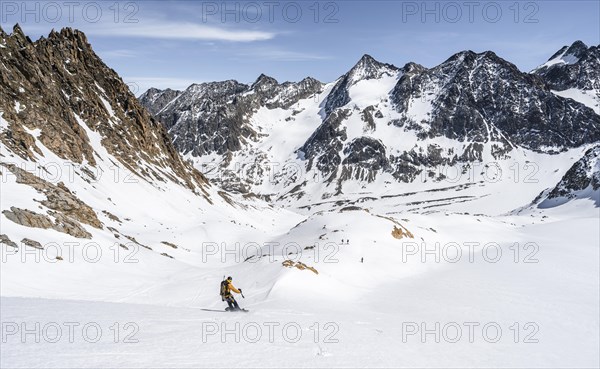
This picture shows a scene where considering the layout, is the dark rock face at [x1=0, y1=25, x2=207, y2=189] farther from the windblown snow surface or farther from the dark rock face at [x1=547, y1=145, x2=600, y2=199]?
the dark rock face at [x1=547, y1=145, x2=600, y2=199]

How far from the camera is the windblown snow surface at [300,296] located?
1184 centimetres

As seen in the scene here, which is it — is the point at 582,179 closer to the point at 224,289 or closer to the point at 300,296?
the point at 300,296

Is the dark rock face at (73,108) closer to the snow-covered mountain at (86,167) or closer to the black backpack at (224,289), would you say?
the snow-covered mountain at (86,167)

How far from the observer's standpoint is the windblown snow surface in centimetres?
1184

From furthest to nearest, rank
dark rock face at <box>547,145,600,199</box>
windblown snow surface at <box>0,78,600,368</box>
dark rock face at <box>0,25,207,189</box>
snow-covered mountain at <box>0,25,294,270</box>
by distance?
dark rock face at <box>547,145,600,199</box> < dark rock face at <box>0,25,207,189</box> < snow-covered mountain at <box>0,25,294,270</box> < windblown snow surface at <box>0,78,600,368</box>

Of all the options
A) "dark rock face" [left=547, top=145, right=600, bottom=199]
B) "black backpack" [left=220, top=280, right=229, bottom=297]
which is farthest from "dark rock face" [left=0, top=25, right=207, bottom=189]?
"dark rock face" [left=547, top=145, right=600, bottom=199]

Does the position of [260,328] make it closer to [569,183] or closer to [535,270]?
[535,270]

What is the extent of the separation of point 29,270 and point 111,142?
68.7 m

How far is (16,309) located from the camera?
14.7 metres

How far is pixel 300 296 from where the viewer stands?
2703cm

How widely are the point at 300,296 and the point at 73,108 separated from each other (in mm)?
83173

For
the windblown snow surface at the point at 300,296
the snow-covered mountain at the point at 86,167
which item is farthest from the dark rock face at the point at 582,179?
the snow-covered mountain at the point at 86,167

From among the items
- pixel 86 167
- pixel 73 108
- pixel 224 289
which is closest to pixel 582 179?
pixel 86 167

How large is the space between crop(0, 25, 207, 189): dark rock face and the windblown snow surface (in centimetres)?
596
